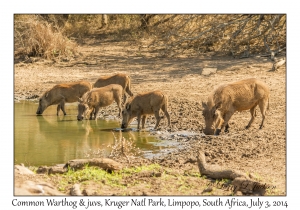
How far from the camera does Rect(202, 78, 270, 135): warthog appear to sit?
11.9 m

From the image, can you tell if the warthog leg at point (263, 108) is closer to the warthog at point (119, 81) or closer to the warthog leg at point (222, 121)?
the warthog leg at point (222, 121)

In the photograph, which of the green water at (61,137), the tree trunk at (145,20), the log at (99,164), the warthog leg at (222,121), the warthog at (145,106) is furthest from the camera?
the tree trunk at (145,20)

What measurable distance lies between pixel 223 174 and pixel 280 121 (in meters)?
4.60

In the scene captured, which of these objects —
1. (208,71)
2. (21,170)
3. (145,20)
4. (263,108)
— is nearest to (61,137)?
(21,170)

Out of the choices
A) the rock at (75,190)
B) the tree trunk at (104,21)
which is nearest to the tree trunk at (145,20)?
the tree trunk at (104,21)

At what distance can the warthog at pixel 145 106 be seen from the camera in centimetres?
1323

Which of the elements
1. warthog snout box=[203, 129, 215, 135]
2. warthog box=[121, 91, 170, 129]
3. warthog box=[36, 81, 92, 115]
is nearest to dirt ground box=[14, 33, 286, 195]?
warthog snout box=[203, 129, 215, 135]

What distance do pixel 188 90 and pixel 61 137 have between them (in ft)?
14.4

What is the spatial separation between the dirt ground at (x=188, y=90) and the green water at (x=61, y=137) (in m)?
0.95

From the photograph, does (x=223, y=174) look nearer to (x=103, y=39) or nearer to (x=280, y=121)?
(x=280, y=121)

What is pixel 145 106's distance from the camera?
13.3 metres

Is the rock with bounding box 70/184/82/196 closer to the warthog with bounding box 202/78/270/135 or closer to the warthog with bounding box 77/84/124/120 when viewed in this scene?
the warthog with bounding box 202/78/270/135

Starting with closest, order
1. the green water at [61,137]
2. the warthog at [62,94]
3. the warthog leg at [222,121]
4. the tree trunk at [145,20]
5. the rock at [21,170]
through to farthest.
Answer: the rock at [21,170] < the green water at [61,137] < the warthog leg at [222,121] < the warthog at [62,94] < the tree trunk at [145,20]

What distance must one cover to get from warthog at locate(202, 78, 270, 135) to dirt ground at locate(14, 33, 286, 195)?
0.25 m
